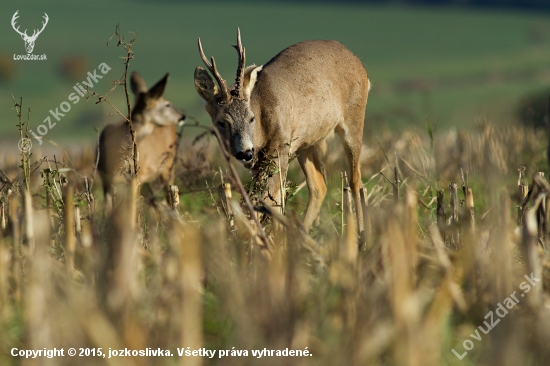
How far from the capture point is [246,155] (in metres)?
6.80

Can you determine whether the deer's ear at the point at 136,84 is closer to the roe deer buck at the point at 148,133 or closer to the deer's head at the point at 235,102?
the roe deer buck at the point at 148,133

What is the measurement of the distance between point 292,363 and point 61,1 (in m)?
95.6

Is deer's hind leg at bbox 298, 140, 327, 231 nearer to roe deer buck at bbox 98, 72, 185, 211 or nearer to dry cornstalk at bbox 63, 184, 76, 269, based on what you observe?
roe deer buck at bbox 98, 72, 185, 211

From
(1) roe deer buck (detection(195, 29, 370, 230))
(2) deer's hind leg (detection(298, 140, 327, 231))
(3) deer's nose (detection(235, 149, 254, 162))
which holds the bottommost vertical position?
(2) deer's hind leg (detection(298, 140, 327, 231))

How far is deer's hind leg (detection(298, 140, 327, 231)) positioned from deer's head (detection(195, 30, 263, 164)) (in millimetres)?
1623

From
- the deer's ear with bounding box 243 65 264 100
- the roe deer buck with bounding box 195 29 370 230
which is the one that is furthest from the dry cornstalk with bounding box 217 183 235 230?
the deer's ear with bounding box 243 65 264 100

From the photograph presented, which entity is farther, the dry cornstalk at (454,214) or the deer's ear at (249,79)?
the deer's ear at (249,79)

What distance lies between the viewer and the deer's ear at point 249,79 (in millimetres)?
7234

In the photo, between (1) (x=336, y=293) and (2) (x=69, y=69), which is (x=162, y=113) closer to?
(1) (x=336, y=293)

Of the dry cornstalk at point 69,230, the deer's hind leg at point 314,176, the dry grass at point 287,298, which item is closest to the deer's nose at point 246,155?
the deer's hind leg at point 314,176

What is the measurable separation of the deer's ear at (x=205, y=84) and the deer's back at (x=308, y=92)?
377 millimetres

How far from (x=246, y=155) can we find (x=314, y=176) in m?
2.15

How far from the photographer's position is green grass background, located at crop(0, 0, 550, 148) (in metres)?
53.8

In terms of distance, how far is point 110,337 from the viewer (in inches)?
125
